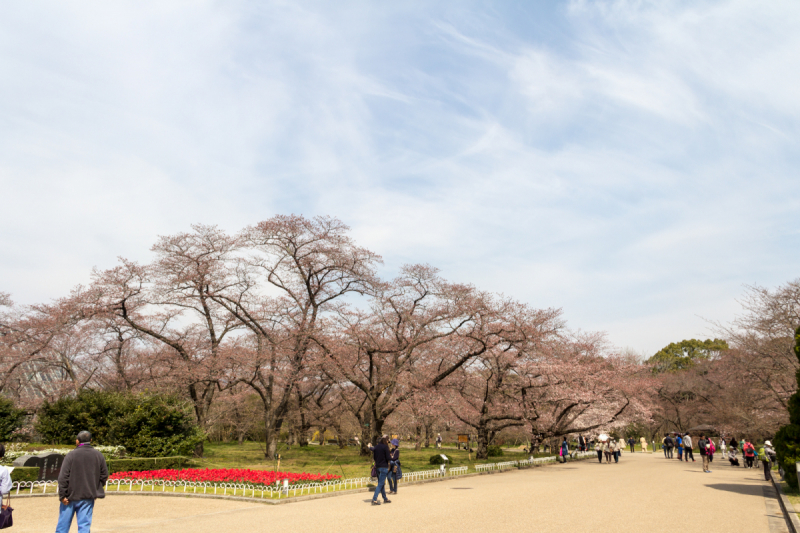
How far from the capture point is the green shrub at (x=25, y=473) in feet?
41.5

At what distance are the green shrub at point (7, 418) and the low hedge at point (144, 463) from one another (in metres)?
9.97

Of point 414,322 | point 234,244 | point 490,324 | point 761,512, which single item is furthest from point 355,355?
point 761,512

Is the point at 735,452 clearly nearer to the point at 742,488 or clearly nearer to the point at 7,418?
the point at 742,488

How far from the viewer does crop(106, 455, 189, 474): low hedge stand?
14945mm

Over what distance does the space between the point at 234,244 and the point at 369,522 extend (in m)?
19.7

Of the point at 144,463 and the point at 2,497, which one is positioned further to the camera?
the point at 144,463

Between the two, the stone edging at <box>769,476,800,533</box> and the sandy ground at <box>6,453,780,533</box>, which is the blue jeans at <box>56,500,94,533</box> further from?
the stone edging at <box>769,476,800,533</box>

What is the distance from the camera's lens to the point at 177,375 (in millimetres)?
24484

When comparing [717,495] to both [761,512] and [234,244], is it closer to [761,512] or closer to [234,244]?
[761,512]

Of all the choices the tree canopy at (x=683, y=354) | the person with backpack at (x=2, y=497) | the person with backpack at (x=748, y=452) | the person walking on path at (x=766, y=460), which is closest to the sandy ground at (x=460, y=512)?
the person with backpack at (x=2, y=497)

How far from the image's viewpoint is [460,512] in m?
9.75

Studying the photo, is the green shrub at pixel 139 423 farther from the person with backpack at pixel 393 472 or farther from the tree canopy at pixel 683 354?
the tree canopy at pixel 683 354

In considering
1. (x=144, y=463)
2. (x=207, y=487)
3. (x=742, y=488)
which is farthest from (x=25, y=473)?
(x=742, y=488)

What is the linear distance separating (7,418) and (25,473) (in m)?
11.8
